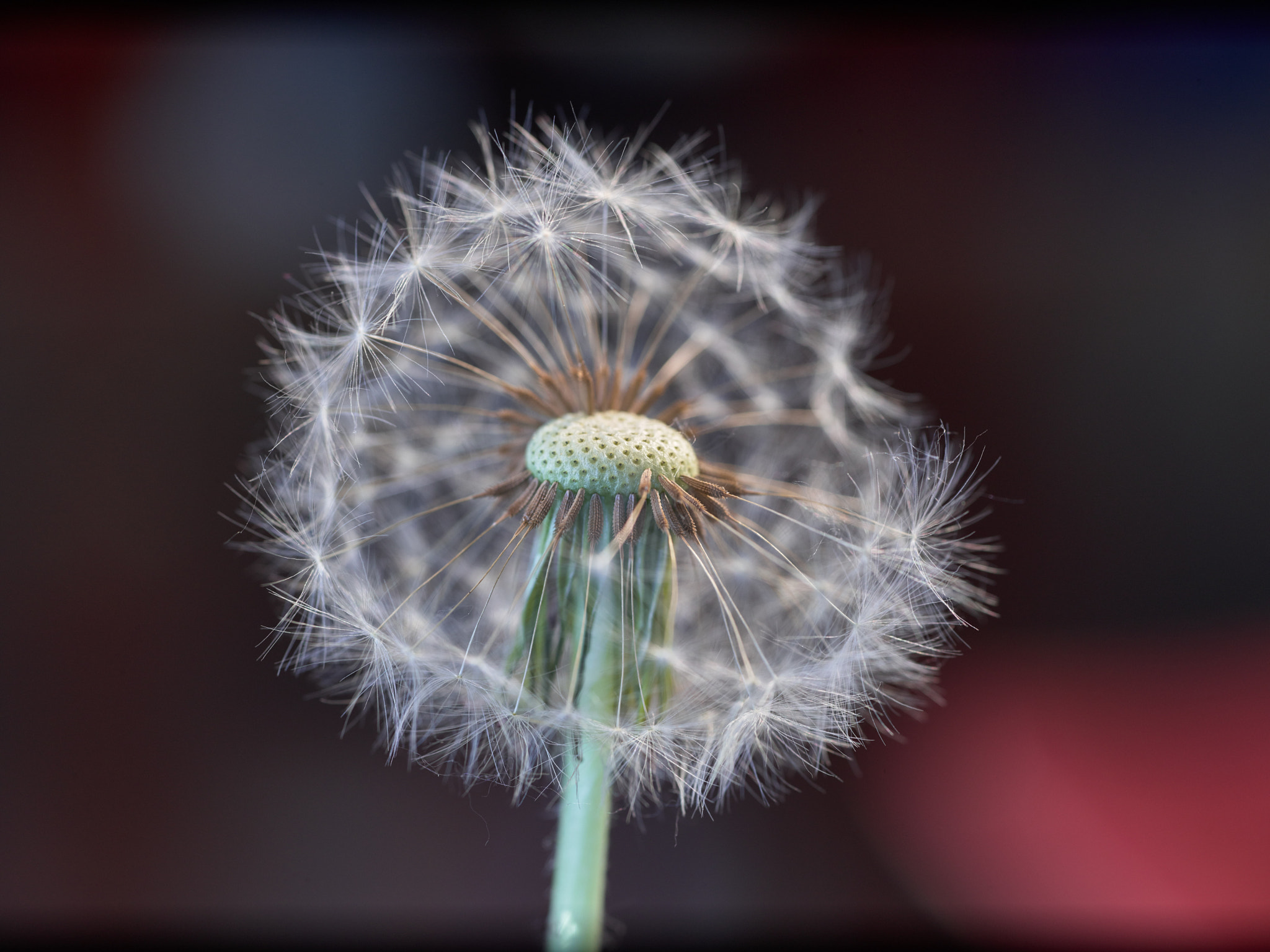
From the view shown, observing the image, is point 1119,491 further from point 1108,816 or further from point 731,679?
point 731,679

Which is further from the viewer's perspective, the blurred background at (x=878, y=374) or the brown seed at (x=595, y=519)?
the blurred background at (x=878, y=374)

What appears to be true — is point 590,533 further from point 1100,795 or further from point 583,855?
point 1100,795

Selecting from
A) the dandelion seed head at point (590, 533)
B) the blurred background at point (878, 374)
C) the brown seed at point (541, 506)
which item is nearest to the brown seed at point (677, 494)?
the dandelion seed head at point (590, 533)

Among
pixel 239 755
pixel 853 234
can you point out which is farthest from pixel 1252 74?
pixel 239 755

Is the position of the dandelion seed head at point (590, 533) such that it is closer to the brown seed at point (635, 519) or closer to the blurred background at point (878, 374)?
the brown seed at point (635, 519)

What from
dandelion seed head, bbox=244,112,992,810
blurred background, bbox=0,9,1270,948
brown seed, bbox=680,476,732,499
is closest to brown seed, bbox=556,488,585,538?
dandelion seed head, bbox=244,112,992,810

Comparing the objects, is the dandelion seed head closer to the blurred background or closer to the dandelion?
the dandelion
